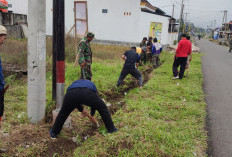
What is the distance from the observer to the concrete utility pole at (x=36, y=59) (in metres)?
3.89

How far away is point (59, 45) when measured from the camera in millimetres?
3994

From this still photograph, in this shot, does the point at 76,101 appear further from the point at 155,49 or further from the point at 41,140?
the point at 155,49

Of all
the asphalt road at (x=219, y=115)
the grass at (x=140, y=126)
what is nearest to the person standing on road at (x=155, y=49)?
the asphalt road at (x=219, y=115)

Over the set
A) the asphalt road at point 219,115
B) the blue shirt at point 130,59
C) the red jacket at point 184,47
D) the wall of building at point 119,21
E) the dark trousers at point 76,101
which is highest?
the wall of building at point 119,21

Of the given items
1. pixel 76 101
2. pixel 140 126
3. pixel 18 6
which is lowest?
pixel 140 126

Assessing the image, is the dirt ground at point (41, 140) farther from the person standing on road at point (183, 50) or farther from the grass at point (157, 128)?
the person standing on road at point (183, 50)

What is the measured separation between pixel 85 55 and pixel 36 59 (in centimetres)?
250

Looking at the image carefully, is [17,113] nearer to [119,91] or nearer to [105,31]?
[119,91]

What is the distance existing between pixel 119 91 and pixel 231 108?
3.36 m

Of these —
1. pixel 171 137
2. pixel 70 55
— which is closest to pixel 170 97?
pixel 171 137

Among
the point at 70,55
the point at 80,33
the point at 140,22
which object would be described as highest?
the point at 140,22

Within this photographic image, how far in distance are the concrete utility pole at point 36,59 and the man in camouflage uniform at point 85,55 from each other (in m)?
2.06

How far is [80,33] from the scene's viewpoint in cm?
933

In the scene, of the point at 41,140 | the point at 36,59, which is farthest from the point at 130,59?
the point at 41,140
